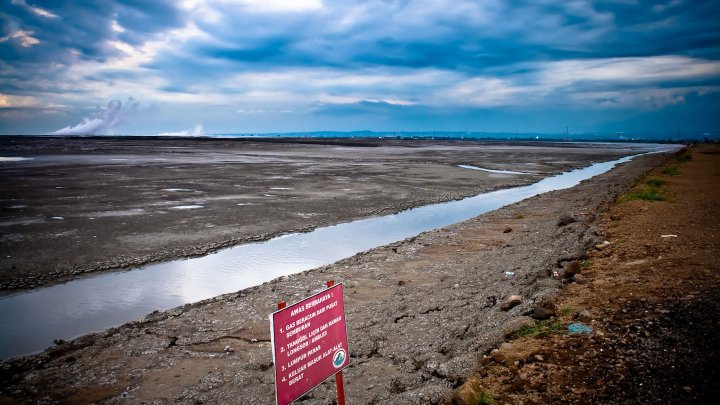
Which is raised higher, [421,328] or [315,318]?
[315,318]

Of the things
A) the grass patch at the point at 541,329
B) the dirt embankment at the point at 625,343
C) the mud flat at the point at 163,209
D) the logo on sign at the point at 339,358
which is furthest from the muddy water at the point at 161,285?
the dirt embankment at the point at 625,343

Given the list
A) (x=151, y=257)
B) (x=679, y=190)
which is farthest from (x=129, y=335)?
(x=679, y=190)

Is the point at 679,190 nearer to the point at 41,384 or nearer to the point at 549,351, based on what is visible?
the point at 549,351

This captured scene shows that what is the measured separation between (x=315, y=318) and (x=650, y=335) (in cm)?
432

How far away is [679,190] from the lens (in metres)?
20.0

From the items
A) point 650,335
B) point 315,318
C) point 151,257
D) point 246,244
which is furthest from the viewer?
point 246,244

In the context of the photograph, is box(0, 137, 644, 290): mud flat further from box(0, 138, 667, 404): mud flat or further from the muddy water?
box(0, 138, 667, 404): mud flat

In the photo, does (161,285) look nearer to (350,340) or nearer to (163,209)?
(350,340)

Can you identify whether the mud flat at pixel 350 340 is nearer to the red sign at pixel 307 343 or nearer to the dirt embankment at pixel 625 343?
the dirt embankment at pixel 625 343

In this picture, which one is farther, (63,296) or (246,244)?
(246,244)

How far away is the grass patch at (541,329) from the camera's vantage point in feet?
18.5

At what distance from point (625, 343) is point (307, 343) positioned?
4009 mm

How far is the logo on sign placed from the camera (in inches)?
166

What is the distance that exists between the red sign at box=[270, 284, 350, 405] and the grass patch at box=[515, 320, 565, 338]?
2.95 metres
